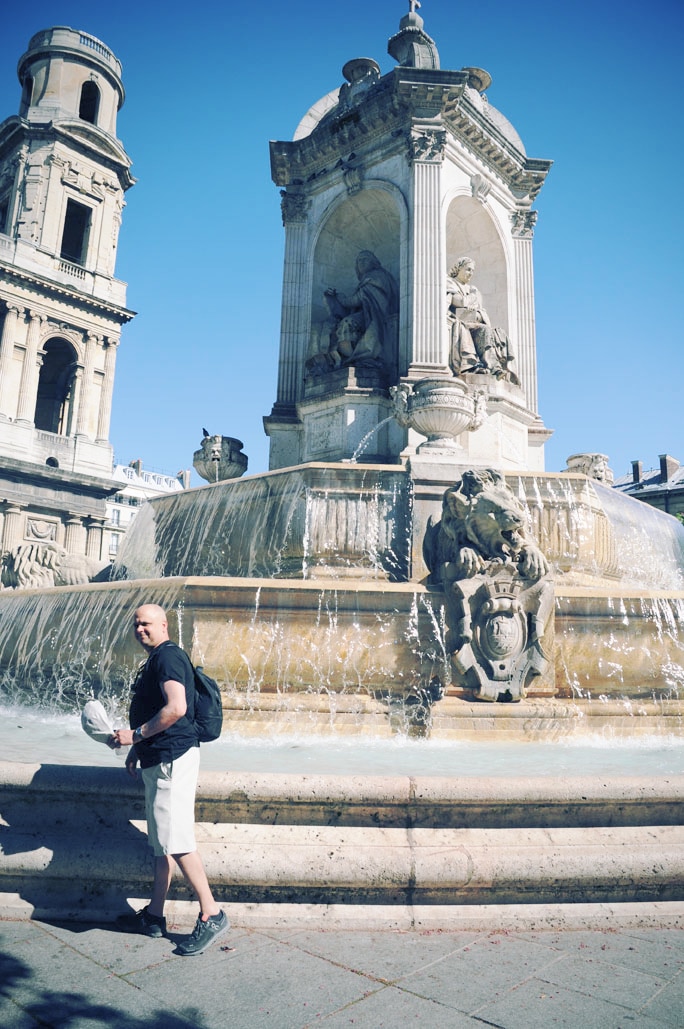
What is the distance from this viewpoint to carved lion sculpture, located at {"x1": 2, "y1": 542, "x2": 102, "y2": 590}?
12.3 metres

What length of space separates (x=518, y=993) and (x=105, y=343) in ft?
169

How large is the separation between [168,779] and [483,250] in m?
14.5

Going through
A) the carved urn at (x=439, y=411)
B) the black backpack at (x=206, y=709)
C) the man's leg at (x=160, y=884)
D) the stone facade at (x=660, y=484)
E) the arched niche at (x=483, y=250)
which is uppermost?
the stone facade at (x=660, y=484)

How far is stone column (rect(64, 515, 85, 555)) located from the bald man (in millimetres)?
42136

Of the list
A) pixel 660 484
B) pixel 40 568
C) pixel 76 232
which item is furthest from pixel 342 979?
pixel 660 484

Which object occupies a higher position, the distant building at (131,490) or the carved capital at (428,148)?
the distant building at (131,490)

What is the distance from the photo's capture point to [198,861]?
3135mm

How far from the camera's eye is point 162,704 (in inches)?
128

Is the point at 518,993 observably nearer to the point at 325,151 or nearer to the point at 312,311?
the point at 312,311

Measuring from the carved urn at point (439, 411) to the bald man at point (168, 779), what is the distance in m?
7.37

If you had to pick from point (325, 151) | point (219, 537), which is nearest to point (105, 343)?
point (325, 151)

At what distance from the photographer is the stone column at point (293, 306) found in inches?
573

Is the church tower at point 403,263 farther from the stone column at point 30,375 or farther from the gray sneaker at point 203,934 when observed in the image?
the stone column at point 30,375

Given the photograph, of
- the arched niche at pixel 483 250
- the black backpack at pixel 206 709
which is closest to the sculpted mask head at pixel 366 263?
the arched niche at pixel 483 250
